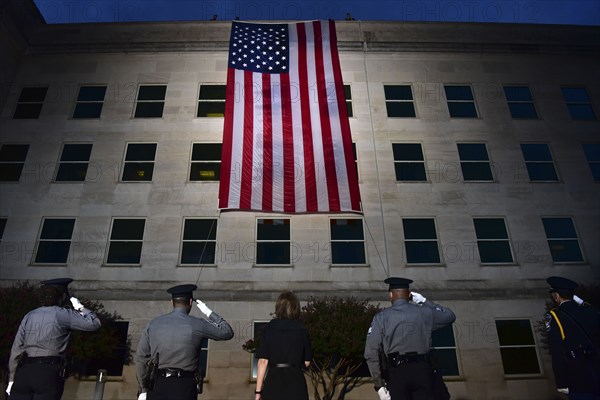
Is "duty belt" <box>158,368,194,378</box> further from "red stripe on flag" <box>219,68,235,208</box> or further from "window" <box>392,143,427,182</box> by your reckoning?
"window" <box>392,143,427,182</box>

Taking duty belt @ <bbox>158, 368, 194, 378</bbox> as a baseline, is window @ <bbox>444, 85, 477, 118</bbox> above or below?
above

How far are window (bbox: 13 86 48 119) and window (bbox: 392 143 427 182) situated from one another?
17.1 m

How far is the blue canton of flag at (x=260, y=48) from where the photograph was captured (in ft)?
52.5

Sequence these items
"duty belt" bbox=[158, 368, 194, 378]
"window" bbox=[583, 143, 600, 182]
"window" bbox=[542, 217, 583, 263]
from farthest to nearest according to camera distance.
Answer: "window" bbox=[583, 143, 600, 182] → "window" bbox=[542, 217, 583, 263] → "duty belt" bbox=[158, 368, 194, 378]

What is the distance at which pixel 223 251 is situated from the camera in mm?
15750

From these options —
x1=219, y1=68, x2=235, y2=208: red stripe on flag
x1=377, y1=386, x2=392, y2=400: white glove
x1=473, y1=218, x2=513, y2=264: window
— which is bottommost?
x1=377, y1=386, x2=392, y2=400: white glove

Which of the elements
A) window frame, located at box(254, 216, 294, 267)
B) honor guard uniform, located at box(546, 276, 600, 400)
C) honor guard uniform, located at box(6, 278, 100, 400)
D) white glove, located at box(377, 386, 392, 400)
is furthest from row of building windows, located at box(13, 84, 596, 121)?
white glove, located at box(377, 386, 392, 400)

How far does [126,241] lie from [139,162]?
372 cm

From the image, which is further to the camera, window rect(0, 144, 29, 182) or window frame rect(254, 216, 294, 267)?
window rect(0, 144, 29, 182)

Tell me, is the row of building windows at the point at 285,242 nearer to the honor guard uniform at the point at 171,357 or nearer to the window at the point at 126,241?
the window at the point at 126,241

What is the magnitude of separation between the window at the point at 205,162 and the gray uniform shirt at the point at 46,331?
1129 cm

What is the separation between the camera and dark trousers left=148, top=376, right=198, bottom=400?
5.14 meters

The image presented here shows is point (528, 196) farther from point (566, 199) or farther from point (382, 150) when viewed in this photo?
point (382, 150)

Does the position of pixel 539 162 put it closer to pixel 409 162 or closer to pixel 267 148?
pixel 409 162
